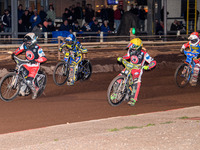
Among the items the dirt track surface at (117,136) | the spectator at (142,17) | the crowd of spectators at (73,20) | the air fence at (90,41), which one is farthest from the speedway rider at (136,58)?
the spectator at (142,17)

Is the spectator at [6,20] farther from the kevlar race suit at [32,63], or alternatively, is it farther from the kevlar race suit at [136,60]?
the kevlar race suit at [136,60]

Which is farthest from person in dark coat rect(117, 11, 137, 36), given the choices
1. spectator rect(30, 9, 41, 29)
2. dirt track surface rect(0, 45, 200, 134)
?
dirt track surface rect(0, 45, 200, 134)

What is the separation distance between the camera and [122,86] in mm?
12102

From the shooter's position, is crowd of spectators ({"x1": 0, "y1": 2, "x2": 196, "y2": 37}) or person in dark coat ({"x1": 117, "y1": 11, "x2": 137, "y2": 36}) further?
person in dark coat ({"x1": 117, "y1": 11, "x2": 137, "y2": 36})

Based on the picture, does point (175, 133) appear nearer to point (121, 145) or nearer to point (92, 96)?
point (121, 145)

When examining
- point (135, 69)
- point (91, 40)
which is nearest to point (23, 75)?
point (135, 69)

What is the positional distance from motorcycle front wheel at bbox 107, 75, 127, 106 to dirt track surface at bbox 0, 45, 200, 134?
0.65ft

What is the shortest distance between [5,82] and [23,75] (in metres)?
0.62

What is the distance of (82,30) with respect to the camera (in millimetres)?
23703

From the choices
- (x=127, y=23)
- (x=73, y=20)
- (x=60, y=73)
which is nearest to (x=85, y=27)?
(x=73, y=20)

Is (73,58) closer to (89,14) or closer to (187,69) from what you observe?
(187,69)

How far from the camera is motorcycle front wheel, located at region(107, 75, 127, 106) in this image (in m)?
11.9

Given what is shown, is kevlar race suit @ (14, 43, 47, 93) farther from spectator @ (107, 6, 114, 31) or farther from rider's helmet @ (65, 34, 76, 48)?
spectator @ (107, 6, 114, 31)

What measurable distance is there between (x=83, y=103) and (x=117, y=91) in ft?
4.13
